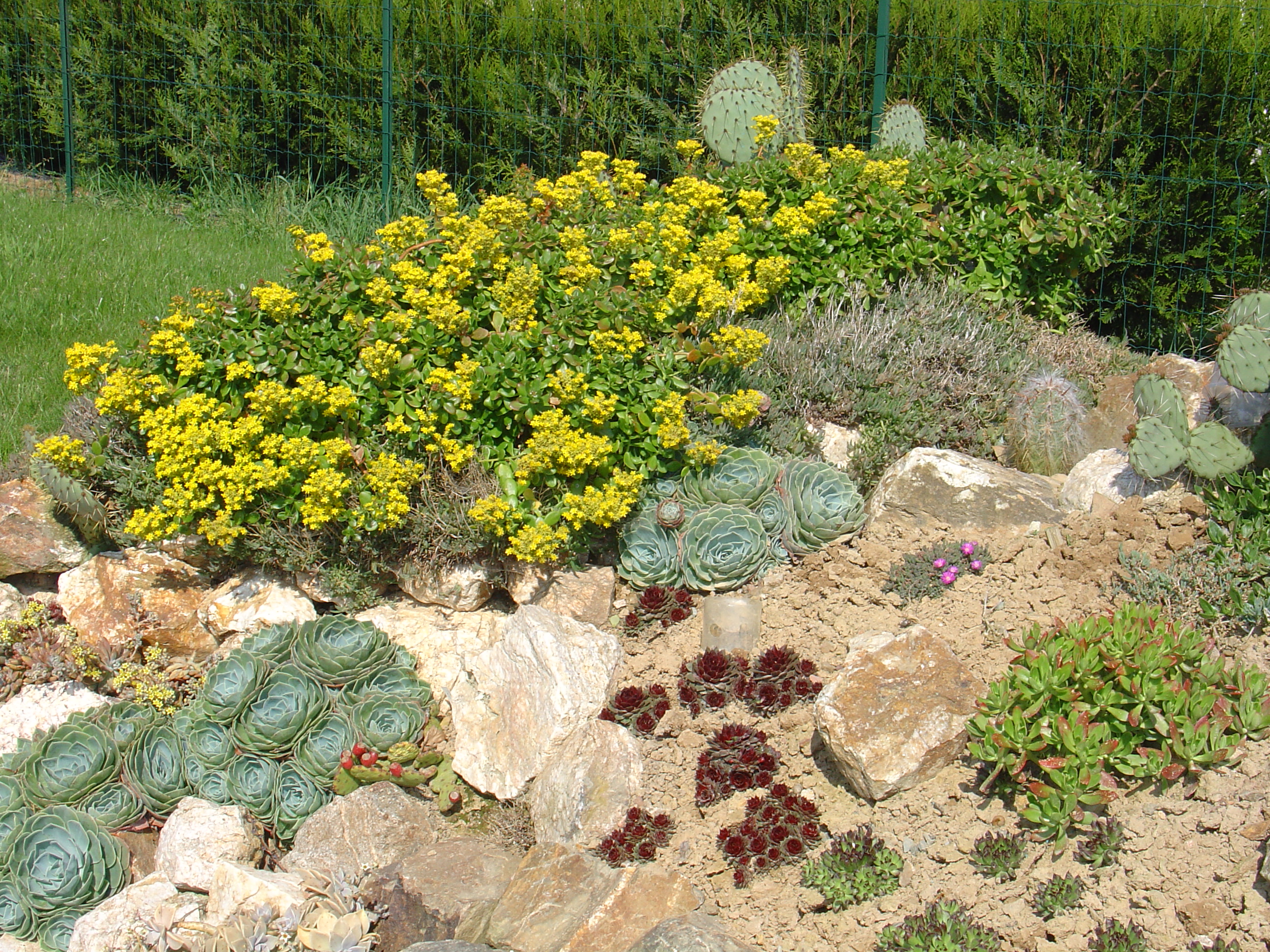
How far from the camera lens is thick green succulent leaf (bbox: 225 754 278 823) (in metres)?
3.70

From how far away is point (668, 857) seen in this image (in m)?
3.25

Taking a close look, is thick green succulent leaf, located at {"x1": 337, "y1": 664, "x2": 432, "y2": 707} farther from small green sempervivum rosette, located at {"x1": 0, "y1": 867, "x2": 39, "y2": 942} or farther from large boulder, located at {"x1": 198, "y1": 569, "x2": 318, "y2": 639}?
small green sempervivum rosette, located at {"x1": 0, "y1": 867, "x2": 39, "y2": 942}

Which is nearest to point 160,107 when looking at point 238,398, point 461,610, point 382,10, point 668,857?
point 382,10

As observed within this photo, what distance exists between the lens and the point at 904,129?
252 inches

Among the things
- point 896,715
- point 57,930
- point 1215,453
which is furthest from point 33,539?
point 1215,453

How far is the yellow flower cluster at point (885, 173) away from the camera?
5281mm

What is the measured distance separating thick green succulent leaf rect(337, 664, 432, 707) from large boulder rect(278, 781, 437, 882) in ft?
1.12

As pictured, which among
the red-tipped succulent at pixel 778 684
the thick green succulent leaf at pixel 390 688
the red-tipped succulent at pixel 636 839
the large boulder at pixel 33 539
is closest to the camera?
the red-tipped succulent at pixel 636 839

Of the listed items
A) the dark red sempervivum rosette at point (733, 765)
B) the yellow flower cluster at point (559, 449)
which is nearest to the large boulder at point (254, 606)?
the yellow flower cluster at point (559, 449)

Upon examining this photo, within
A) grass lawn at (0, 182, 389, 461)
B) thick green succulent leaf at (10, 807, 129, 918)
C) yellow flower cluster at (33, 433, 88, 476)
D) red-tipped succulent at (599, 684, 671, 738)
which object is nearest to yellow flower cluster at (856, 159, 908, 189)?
red-tipped succulent at (599, 684, 671, 738)

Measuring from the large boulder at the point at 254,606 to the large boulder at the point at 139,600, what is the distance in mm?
55

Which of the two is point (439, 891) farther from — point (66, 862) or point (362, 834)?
point (66, 862)

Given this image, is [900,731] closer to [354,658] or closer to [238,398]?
[354,658]

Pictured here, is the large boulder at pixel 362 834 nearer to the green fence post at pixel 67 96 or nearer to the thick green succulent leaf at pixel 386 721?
the thick green succulent leaf at pixel 386 721
